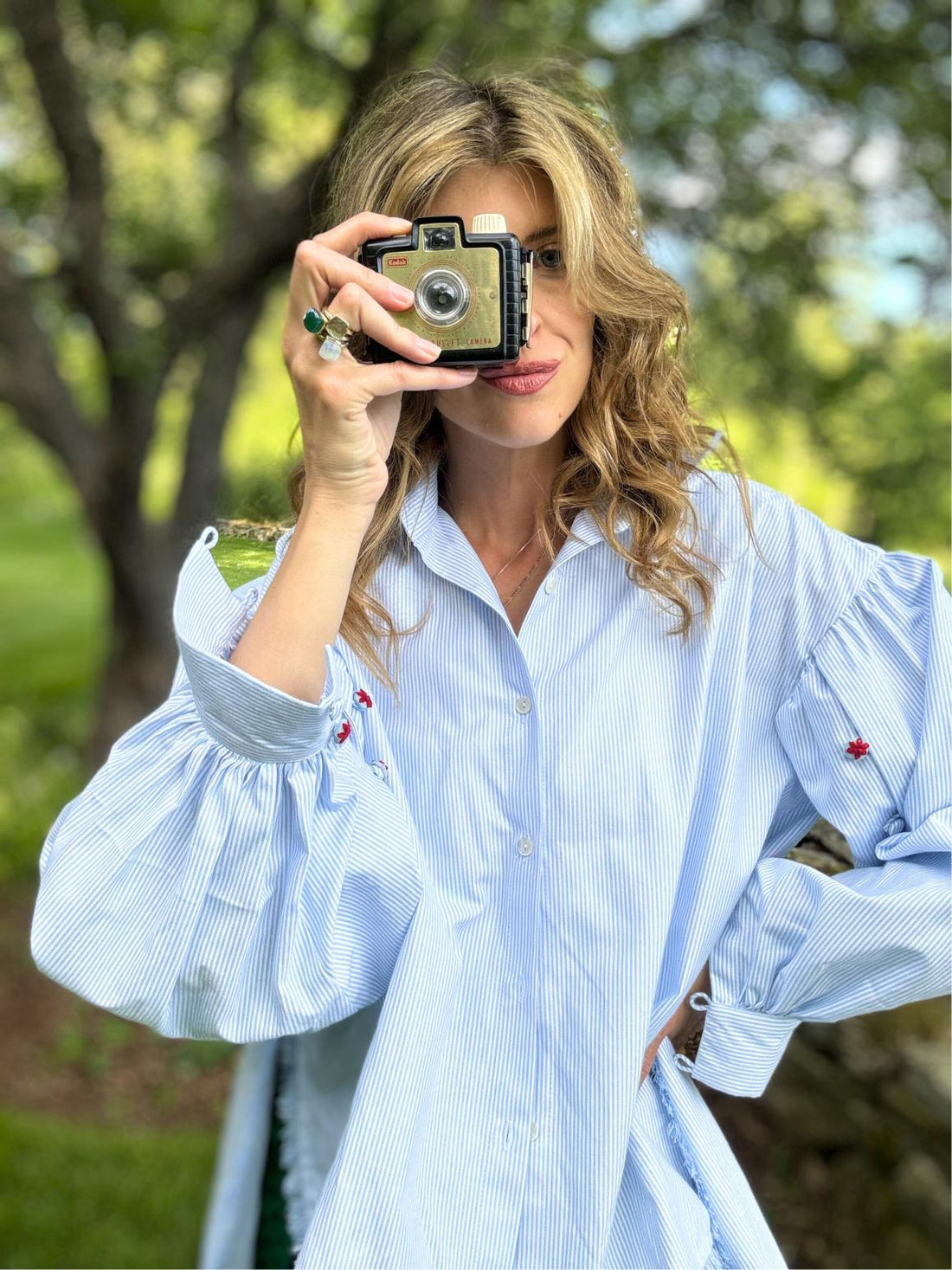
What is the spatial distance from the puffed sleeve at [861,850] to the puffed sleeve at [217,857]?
0.47 m

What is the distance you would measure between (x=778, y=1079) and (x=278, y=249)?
365 cm

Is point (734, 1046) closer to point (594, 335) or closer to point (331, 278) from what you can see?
point (594, 335)

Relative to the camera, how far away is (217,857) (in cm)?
159

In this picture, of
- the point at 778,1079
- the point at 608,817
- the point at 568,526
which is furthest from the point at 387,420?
the point at 778,1079

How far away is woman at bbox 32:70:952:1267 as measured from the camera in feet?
5.18

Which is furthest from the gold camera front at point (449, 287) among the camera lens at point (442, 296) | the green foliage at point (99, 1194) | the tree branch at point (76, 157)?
the tree branch at point (76, 157)

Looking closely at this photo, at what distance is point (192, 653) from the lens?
152 cm

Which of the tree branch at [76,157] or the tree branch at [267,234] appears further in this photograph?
the tree branch at [76,157]

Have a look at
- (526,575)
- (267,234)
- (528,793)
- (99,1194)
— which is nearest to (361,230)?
(526,575)

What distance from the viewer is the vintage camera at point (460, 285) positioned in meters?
1.54

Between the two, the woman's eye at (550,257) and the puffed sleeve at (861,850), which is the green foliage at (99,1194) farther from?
the woman's eye at (550,257)

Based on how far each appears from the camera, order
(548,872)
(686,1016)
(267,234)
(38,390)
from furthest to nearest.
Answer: (38,390) < (267,234) < (686,1016) < (548,872)

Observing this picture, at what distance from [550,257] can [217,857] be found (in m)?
0.90

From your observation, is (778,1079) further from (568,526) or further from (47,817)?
(47,817)
